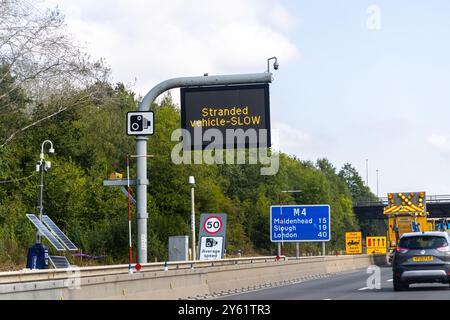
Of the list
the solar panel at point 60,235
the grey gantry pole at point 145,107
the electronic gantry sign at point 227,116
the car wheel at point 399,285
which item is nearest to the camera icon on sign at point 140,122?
the grey gantry pole at point 145,107

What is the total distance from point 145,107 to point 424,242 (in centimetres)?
873

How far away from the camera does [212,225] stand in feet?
131

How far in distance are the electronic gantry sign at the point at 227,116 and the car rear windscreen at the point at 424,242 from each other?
4889mm

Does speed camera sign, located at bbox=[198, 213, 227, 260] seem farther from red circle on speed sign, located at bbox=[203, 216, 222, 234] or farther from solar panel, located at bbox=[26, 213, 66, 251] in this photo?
solar panel, located at bbox=[26, 213, 66, 251]

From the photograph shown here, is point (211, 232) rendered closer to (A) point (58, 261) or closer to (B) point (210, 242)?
(B) point (210, 242)

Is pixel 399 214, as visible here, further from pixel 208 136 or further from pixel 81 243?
pixel 208 136

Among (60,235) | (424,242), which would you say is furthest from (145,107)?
(60,235)

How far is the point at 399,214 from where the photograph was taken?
58.3m

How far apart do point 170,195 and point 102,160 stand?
6403 mm

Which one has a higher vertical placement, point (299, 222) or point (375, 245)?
point (299, 222)

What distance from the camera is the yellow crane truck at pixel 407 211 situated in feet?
186

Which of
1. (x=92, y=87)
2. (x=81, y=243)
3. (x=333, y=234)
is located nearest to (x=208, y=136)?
(x=92, y=87)

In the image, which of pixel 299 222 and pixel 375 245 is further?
pixel 375 245

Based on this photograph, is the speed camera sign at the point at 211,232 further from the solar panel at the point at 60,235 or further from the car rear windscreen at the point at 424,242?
the car rear windscreen at the point at 424,242
